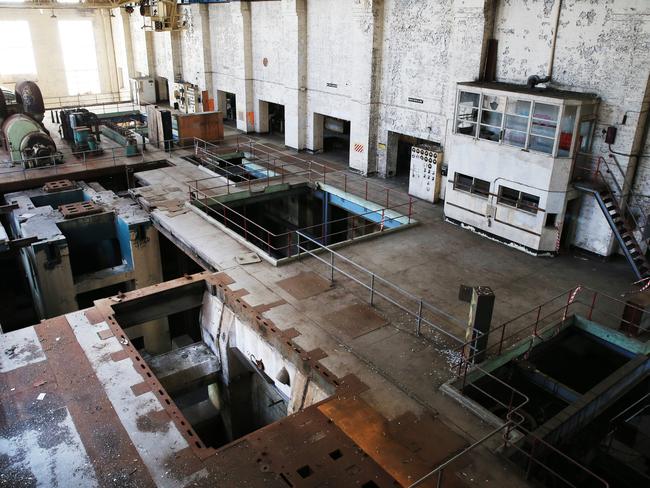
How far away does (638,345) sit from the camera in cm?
971

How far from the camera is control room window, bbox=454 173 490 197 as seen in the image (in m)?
14.6

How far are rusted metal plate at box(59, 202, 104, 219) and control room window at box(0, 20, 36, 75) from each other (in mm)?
23436

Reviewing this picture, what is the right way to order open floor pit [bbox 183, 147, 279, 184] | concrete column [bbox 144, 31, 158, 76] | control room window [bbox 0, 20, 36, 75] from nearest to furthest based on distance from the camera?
open floor pit [bbox 183, 147, 279, 184], concrete column [bbox 144, 31, 158, 76], control room window [bbox 0, 20, 36, 75]

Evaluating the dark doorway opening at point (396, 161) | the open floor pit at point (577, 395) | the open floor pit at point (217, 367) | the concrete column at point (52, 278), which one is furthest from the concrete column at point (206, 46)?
the open floor pit at point (577, 395)

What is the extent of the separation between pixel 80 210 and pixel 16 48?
24.3 metres

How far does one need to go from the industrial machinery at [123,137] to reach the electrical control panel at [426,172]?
11359 millimetres

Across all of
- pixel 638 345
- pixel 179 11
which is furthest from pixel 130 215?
pixel 179 11

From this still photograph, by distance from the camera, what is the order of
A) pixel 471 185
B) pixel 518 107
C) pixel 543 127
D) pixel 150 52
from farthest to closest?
pixel 150 52
pixel 471 185
pixel 518 107
pixel 543 127

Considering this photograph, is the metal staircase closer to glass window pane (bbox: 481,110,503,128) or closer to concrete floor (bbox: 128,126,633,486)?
concrete floor (bbox: 128,126,633,486)

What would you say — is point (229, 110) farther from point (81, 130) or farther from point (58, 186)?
point (58, 186)

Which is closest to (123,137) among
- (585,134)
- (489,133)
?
(489,133)

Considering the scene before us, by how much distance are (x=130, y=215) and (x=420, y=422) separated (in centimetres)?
1115

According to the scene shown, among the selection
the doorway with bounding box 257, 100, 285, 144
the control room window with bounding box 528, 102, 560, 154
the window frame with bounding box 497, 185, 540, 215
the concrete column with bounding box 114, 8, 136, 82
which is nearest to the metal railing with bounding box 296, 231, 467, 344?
the window frame with bounding box 497, 185, 540, 215

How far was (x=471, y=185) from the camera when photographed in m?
14.8
